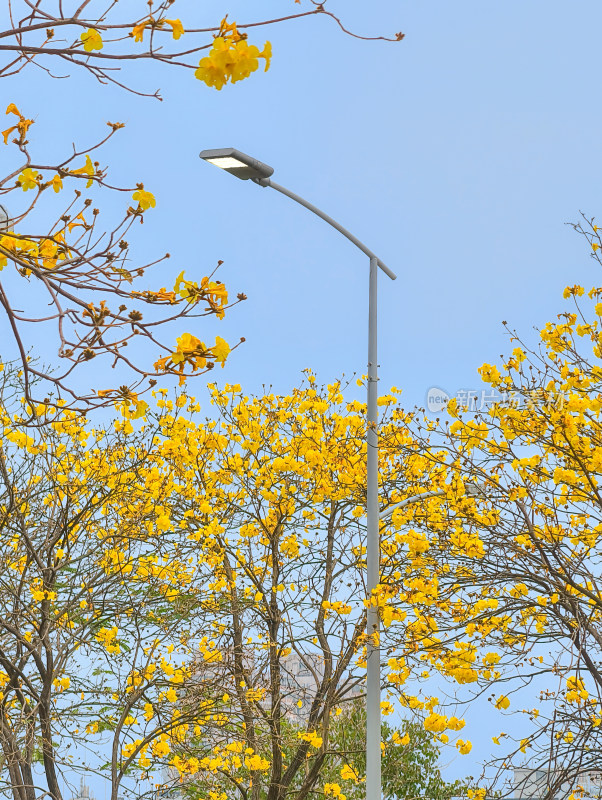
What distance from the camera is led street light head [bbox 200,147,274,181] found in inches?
241

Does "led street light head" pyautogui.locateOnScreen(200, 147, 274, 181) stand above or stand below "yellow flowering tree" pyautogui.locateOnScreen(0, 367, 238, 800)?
above


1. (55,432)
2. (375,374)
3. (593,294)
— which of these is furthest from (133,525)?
(593,294)

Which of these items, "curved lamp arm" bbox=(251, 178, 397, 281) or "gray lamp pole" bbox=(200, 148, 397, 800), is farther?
"curved lamp arm" bbox=(251, 178, 397, 281)

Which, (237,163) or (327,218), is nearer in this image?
(237,163)

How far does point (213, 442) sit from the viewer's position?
1001 centimetres

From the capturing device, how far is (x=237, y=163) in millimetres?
6219

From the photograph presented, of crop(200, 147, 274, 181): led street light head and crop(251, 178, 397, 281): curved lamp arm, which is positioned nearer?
crop(200, 147, 274, 181): led street light head

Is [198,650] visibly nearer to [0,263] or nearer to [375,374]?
[375,374]

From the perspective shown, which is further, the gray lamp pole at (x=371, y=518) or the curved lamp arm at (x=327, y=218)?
the curved lamp arm at (x=327, y=218)

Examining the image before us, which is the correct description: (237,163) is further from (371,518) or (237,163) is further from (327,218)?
(371,518)

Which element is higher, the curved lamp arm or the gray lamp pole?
the curved lamp arm

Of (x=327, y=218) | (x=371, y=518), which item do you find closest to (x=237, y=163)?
(x=327, y=218)

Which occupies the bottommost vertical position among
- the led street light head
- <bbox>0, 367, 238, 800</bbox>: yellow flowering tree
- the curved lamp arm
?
<bbox>0, 367, 238, 800</bbox>: yellow flowering tree

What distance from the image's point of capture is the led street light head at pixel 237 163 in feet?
20.1
